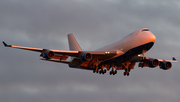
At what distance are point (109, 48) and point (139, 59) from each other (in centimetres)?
751

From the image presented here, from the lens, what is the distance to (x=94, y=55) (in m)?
52.6

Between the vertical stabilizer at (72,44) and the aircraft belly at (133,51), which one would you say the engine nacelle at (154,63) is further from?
the vertical stabilizer at (72,44)

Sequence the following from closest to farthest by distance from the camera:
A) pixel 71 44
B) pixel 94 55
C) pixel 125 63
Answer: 1. pixel 94 55
2. pixel 125 63
3. pixel 71 44

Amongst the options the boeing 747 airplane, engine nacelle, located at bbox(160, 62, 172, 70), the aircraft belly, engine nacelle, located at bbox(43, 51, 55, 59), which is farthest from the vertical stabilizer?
engine nacelle, located at bbox(160, 62, 172, 70)

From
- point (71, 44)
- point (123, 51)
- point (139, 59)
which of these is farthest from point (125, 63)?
point (71, 44)

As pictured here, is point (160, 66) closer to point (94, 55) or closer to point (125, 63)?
point (125, 63)

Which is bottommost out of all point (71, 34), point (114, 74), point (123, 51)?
point (114, 74)

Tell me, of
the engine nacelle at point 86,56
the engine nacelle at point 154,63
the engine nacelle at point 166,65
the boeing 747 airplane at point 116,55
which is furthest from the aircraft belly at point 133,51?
the engine nacelle at point 166,65

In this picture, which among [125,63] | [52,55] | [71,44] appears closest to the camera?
[52,55]

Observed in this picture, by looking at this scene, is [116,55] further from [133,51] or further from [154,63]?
[154,63]

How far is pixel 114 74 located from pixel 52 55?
53.2 feet

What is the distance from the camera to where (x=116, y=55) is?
50969 millimetres

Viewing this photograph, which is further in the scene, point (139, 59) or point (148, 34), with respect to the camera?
point (139, 59)

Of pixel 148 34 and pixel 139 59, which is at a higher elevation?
pixel 148 34
